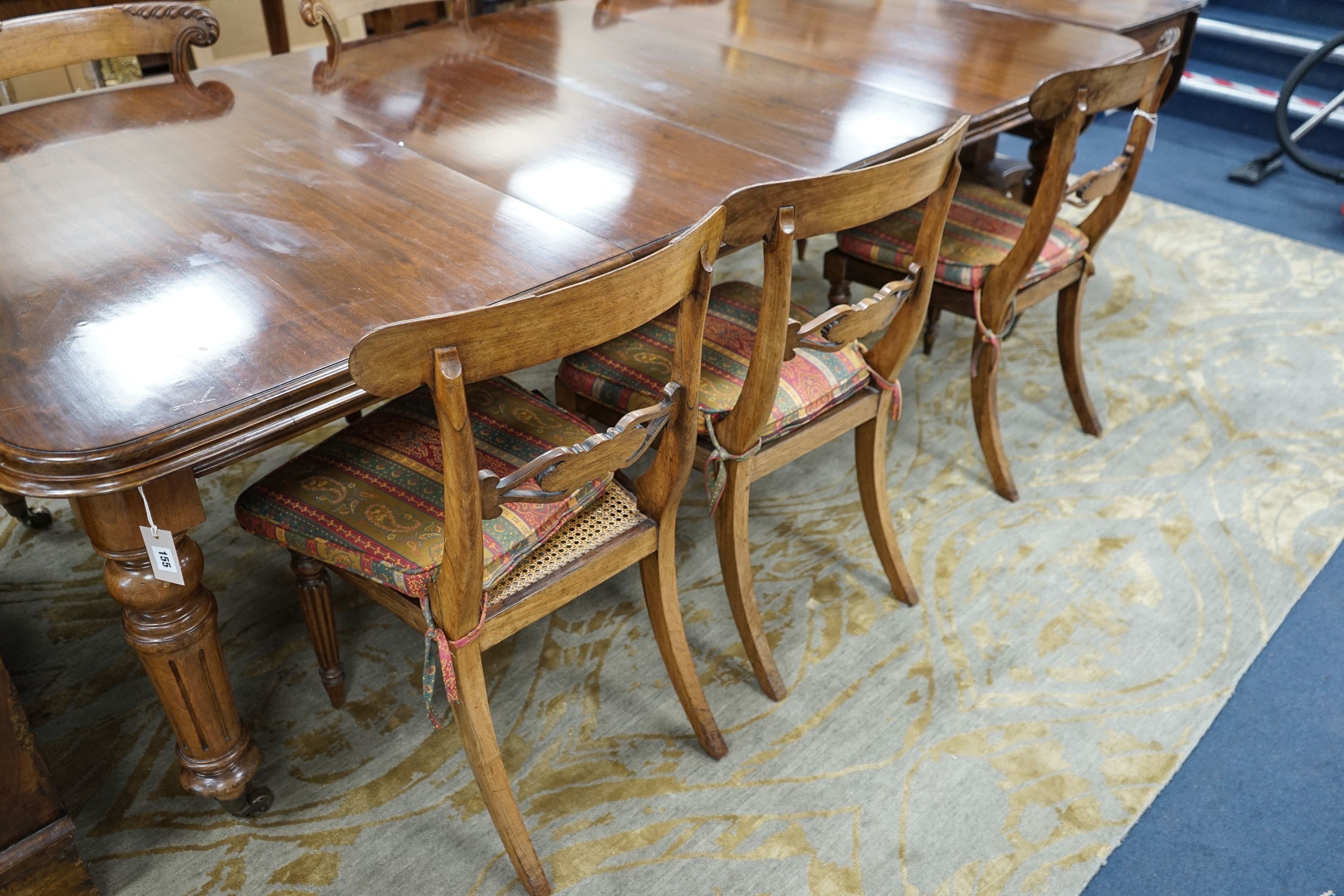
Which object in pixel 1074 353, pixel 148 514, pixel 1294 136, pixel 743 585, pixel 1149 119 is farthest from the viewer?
pixel 1294 136

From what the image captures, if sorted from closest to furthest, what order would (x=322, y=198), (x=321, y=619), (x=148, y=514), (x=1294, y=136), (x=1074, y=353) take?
1. (x=148, y=514)
2. (x=322, y=198)
3. (x=321, y=619)
4. (x=1074, y=353)
5. (x=1294, y=136)

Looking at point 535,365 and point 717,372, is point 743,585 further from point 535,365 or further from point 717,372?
point 535,365

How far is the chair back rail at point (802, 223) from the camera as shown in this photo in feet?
4.40

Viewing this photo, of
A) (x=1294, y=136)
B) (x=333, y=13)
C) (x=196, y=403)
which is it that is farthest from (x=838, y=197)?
(x=1294, y=136)

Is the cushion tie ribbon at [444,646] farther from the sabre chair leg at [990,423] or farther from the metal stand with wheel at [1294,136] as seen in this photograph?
the metal stand with wheel at [1294,136]

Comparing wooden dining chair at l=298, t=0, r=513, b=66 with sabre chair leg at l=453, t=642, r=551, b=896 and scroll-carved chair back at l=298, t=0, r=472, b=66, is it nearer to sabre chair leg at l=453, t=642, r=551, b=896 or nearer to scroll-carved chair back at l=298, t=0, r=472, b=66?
scroll-carved chair back at l=298, t=0, r=472, b=66

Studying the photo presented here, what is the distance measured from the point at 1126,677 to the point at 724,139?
118cm

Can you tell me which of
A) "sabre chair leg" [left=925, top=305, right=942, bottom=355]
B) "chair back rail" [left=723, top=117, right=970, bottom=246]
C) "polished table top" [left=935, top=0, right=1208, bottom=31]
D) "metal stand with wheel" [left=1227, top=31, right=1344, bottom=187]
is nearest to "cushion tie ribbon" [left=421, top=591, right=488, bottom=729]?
"chair back rail" [left=723, top=117, right=970, bottom=246]

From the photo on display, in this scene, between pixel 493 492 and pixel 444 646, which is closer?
pixel 493 492

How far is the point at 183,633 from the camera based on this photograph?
1315 millimetres

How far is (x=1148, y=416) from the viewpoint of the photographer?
255 centimetres

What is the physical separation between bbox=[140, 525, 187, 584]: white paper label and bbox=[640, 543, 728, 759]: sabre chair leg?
2.09 ft

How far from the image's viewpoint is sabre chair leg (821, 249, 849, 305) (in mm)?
2238

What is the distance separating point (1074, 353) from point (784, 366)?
39.0 inches
